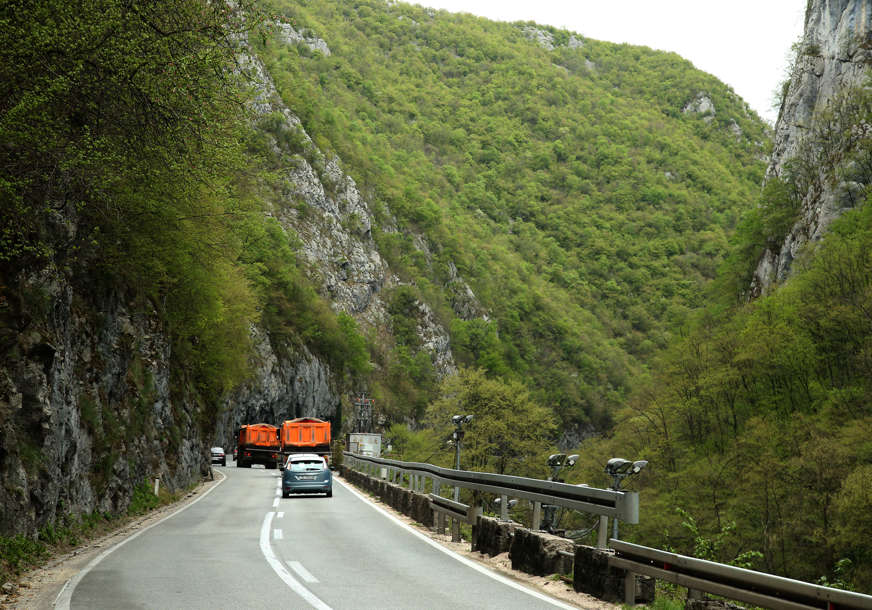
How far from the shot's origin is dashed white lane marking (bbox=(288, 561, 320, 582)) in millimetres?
9914

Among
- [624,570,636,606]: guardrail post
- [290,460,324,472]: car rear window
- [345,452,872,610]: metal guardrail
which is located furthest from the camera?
[290,460,324,472]: car rear window

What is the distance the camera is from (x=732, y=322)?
61.5 m

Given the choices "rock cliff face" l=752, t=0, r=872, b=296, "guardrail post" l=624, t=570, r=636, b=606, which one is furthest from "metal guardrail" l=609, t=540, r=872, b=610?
"rock cliff face" l=752, t=0, r=872, b=296

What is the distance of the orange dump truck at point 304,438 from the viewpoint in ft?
165

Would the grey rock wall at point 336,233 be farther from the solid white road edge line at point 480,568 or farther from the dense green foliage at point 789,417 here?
the solid white road edge line at point 480,568

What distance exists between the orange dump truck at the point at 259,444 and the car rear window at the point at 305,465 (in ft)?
108

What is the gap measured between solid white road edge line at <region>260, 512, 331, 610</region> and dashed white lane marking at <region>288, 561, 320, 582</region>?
0.13 metres

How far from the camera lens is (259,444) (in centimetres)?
5947

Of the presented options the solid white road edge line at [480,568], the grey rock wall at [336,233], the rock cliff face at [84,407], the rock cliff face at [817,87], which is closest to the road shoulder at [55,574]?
the rock cliff face at [84,407]

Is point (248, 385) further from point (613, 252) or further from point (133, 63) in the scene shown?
point (613, 252)

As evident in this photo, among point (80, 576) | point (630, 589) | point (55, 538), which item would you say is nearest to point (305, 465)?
point (55, 538)

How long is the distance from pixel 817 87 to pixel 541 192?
10702cm

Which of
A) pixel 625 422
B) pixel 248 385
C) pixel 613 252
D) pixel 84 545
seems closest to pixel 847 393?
pixel 625 422

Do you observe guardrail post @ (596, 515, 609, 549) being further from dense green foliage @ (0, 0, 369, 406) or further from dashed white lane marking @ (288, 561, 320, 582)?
dense green foliage @ (0, 0, 369, 406)
